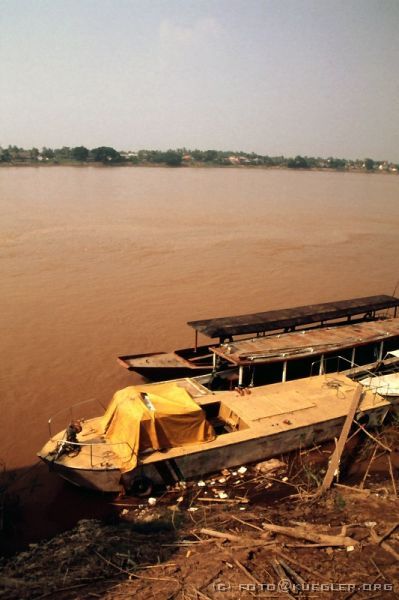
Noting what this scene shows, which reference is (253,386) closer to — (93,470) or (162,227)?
(93,470)

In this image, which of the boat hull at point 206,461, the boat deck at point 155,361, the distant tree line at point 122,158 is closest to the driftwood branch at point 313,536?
the boat hull at point 206,461

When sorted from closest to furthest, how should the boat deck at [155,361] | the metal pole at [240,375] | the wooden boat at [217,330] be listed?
the metal pole at [240,375]
the wooden boat at [217,330]
the boat deck at [155,361]

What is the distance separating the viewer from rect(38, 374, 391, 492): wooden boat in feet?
30.8

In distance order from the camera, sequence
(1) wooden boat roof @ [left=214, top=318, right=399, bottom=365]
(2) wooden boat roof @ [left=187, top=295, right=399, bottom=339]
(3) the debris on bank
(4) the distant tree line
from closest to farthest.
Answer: (3) the debris on bank
(1) wooden boat roof @ [left=214, top=318, right=399, bottom=365]
(2) wooden boat roof @ [left=187, top=295, right=399, bottom=339]
(4) the distant tree line

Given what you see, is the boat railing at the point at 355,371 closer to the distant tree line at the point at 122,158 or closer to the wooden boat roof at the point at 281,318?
the wooden boat roof at the point at 281,318

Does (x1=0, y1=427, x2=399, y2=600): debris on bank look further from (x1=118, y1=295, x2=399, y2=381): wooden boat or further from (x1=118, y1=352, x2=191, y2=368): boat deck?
(x1=118, y1=352, x2=191, y2=368): boat deck

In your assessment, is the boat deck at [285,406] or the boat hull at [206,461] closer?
the boat hull at [206,461]

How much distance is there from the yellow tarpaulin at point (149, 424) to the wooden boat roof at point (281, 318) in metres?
3.22

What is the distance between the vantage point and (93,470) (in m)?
9.16

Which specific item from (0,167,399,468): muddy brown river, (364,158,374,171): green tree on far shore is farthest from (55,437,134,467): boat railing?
A: (364,158,374,171): green tree on far shore

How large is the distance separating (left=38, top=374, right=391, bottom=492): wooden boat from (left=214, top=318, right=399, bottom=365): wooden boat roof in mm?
864

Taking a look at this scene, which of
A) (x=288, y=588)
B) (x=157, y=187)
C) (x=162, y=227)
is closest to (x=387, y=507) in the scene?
(x=288, y=588)

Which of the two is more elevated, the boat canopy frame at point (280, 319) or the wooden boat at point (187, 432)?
the boat canopy frame at point (280, 319)

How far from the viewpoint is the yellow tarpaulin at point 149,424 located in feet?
30.9
